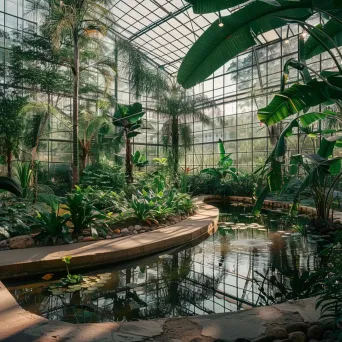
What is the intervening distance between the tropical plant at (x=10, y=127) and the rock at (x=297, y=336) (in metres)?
11.0

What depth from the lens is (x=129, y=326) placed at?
229 cm

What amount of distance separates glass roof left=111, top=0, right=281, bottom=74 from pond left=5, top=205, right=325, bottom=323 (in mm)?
13126

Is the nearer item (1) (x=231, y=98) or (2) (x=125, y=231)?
(2) (x=125, y=231)

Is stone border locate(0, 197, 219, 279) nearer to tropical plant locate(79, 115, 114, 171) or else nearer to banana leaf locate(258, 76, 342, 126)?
banana leaf locate(258, 76, 342, 126)

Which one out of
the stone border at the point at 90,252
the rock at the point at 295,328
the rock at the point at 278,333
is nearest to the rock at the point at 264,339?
the rock at the point at 278,333

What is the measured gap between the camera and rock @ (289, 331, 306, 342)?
195cm

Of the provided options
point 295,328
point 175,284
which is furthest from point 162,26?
point 295,328

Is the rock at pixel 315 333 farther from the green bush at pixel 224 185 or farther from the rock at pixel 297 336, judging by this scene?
the green bush at pixel 224 185

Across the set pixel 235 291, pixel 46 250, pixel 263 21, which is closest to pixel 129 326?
pixel 235 291

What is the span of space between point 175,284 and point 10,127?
370 inches

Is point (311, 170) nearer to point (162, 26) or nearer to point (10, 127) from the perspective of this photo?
point (10, 127)

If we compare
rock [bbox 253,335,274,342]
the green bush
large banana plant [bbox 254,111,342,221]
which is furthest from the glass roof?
rock [bbox 253,335,274,342]

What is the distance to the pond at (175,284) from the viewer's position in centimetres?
296

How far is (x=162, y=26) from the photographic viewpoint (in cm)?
1814
